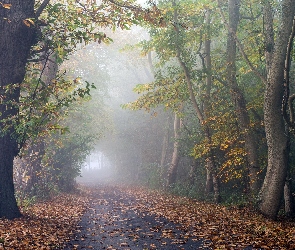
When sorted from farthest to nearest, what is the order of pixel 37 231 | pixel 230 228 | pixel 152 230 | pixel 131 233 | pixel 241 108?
pixel 241 108, pixel 152 230, pixel 131 233, pixel 230 228, pixel 37 231

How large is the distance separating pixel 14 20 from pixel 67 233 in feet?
24.1

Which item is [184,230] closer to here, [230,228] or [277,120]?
[230,228]

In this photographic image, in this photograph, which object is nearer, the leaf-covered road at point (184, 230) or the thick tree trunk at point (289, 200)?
the leaf-covered road at point (184, 230)

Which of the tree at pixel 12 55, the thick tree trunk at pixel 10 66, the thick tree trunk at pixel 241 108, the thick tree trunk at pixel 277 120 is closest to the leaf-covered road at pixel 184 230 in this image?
the thick tree trunk at pixel 277 120

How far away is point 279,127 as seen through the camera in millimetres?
10773

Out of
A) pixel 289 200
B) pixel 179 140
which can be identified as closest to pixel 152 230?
pixel 289 200

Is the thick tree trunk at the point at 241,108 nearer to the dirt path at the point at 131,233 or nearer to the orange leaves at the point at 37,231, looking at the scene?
the dirt path at the point at 131,233

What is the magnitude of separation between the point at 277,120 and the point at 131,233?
6.38 metres

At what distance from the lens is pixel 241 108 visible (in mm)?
14344

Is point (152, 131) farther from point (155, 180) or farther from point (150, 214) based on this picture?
point (150, 214)

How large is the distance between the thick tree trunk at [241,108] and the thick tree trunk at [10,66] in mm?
9134

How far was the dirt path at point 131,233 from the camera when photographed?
8.45m

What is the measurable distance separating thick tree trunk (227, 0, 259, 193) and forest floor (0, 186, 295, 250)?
6.24ft

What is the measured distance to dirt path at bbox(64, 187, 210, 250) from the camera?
8.45m
